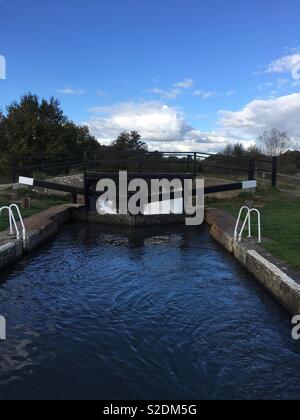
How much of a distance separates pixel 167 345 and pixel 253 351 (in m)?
0.97

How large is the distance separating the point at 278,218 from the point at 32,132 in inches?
699

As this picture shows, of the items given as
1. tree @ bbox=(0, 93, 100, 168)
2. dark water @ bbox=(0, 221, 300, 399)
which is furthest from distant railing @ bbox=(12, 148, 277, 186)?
dark water @ bbox=(0, 221, 300, 399)

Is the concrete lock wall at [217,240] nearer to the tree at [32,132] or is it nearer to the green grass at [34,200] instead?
the green grass at [34,200]

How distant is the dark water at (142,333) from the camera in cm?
450

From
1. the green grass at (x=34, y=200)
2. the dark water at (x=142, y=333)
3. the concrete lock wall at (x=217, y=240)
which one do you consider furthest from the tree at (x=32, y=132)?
the dark water at (x=142, y=333)

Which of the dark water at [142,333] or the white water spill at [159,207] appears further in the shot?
A: the white water spill at [159,207]

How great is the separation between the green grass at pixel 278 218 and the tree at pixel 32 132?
1259cm

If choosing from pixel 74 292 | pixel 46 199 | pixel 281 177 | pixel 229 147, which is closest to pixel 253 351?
pixel 74 292

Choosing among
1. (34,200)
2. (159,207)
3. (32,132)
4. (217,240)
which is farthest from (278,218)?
(32,132)

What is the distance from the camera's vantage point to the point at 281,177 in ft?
89.7

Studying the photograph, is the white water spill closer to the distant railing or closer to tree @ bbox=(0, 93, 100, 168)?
the distant railing

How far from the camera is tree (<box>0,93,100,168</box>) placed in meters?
26.6

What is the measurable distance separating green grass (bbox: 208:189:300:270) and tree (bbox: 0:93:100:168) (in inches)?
495

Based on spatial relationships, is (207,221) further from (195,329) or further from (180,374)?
(180,374)
